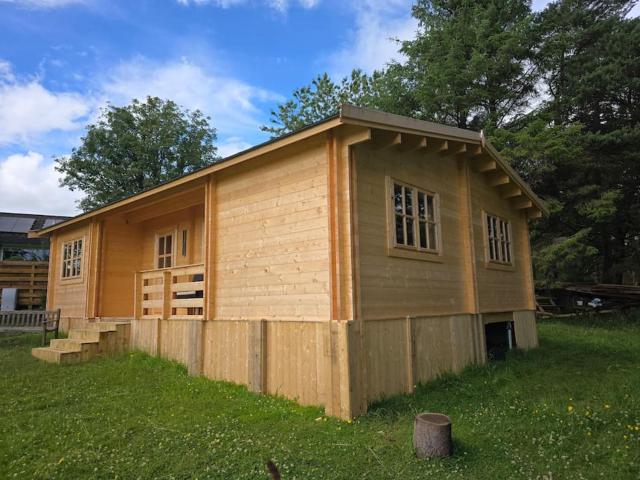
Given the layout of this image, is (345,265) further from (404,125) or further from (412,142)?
(412,142)

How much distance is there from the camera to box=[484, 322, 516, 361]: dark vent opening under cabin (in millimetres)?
10216

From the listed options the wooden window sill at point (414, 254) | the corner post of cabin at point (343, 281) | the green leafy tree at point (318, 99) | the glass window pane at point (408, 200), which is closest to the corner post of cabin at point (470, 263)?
the wooden window sill at point (414, 254)

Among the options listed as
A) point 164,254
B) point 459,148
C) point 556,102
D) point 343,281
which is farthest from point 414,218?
point 556,102

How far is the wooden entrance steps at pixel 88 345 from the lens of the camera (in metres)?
8.94

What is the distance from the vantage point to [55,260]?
45.8 ft

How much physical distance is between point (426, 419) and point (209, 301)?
4546 mm

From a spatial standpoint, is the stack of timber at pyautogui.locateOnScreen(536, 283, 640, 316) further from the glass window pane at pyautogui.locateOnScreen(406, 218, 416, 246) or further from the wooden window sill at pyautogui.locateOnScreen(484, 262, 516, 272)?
the glass window pane at pyautogui.locateOnScreen(406, 218, 416, 246)

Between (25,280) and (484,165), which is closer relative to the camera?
(484,165)

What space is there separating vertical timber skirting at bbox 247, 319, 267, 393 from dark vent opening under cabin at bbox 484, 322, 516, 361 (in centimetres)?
571

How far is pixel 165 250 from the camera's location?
12109mm

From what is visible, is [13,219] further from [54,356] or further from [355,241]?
[355,241]

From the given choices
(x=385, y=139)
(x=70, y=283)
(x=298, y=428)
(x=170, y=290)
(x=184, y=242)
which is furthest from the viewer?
Result: (x=70, y=283)

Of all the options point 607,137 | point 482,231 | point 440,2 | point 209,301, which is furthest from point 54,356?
point 440,2

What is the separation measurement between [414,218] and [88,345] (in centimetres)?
689
